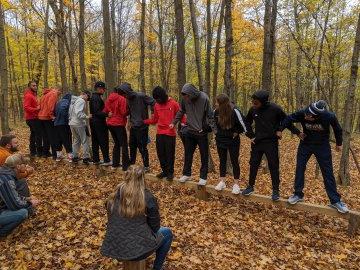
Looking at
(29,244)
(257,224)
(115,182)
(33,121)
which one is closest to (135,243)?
(29,244)

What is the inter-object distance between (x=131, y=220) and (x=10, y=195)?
2927 mm

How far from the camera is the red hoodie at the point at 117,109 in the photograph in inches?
337

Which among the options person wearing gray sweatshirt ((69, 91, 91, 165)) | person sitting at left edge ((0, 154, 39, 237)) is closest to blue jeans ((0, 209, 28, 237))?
person sitting at left edge ((0, 154, 39, 237))

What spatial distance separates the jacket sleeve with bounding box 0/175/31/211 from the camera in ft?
18.8

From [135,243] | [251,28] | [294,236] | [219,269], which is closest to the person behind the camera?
[135,243]

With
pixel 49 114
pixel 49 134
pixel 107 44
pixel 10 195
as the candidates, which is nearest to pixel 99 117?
pixel 49 114

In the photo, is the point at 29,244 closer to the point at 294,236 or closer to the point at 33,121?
the point at 294,236

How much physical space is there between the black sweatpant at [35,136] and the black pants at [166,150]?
4902 millimetres

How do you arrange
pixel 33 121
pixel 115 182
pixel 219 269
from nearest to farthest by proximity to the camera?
pixel 219 269 < pixel 115 182 < pixel 33 121

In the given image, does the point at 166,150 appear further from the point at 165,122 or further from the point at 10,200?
the point at 10,200

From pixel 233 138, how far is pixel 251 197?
1.38 metres

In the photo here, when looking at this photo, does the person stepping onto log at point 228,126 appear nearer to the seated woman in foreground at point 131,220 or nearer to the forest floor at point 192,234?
the forest floor at point 192,234

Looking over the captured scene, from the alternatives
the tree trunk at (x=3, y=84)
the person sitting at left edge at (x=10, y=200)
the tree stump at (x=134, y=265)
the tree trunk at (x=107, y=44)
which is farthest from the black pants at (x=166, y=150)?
the tree trunk at (x=107, y=44)

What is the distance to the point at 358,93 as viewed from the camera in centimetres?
3538
